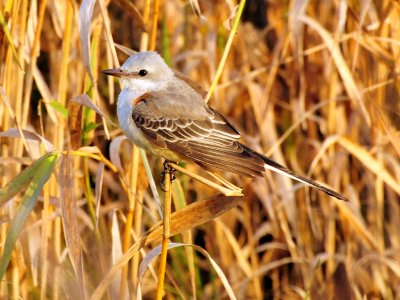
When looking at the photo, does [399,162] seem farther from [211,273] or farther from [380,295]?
[211,273]

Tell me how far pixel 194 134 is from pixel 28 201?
0.80 metres

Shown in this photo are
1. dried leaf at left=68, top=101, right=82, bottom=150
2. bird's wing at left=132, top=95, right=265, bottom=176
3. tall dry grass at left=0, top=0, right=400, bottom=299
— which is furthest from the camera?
tall dry grass at left=0, top=0, right=400, bottom=299

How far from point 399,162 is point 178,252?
1258 millimetres

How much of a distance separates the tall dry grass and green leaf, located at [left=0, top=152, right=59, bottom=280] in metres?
0.58

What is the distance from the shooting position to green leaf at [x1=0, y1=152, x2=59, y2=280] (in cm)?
234

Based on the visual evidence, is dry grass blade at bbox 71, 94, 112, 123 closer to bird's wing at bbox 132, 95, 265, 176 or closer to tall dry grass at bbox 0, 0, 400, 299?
bird's wing at bbox 132, 95, 265, 176

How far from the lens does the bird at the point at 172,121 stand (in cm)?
279

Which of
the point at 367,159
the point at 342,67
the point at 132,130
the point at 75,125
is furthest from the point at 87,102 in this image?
the point at 367,159

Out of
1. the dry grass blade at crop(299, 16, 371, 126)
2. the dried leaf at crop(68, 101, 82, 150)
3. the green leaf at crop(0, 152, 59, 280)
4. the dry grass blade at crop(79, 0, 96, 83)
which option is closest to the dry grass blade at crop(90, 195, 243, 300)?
the green leaf at crop(0, 152, 59, 280)

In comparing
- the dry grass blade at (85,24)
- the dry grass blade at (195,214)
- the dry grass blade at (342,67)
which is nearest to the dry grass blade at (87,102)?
the dry grass blade at (85,24)

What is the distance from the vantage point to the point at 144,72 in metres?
3.00

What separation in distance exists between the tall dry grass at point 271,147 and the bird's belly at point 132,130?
0.78ft

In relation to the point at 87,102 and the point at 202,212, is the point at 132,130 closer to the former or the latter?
the point at 87,102

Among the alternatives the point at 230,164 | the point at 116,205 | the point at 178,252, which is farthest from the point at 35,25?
the point at 178,252
